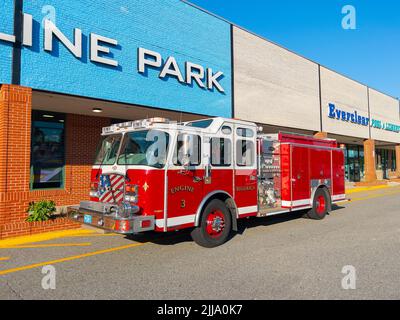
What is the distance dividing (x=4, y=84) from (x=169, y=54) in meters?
5.75

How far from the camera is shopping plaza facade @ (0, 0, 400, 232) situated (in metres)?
7.82

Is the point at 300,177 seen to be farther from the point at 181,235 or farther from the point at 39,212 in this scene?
the point at 39,212

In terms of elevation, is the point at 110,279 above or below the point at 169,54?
below

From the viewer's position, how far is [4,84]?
299 inches

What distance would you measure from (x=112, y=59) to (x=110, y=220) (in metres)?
6.29

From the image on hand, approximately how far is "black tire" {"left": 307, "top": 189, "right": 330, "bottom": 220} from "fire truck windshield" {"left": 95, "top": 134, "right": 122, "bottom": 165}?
6.22 meters

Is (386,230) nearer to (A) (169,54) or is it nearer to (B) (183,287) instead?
(B) (183,287)

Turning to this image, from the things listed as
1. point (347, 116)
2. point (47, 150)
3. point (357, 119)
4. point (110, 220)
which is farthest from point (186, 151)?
point (357, 119)

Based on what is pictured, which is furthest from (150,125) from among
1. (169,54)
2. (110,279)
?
(169,54)

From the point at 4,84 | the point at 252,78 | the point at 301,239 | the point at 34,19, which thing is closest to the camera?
the point at 301,239

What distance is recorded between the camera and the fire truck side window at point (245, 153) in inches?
283

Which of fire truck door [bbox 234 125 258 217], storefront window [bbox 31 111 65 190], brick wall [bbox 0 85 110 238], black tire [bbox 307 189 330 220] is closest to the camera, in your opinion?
fire truck door [bbox 234 125 258 217]

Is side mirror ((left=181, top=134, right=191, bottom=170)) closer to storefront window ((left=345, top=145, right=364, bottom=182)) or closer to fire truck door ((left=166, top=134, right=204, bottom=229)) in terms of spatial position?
fire truck door ((left=166, top=134, right=204, bottom=229))

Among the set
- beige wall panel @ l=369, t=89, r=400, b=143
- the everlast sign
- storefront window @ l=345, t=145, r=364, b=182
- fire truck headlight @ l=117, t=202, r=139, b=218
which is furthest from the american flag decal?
storefront window @ l=345, t=145, r=364, b=182
